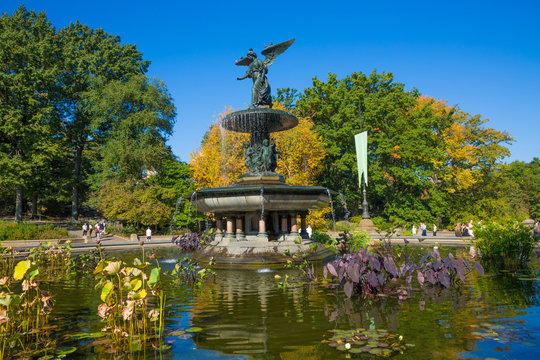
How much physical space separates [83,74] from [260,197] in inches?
1590

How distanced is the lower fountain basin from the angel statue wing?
577cm

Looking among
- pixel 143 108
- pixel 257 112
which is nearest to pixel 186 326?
pixel 257 112

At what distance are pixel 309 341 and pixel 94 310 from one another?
3.54m

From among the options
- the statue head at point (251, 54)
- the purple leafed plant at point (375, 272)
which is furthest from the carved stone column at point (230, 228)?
the statue head at point (251, 54)

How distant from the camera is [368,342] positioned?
3529 mm

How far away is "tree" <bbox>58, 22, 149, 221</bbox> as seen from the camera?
4003 cm

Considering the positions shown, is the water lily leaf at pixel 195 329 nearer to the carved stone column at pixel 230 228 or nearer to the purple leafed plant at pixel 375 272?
the purple leafed plant at pixel 375 272

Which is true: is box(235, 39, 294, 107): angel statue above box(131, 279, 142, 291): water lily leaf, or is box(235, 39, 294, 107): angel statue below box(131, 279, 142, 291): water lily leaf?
Answer: above

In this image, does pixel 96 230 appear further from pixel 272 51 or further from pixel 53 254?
pixel 272 51

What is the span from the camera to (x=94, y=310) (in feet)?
17.6

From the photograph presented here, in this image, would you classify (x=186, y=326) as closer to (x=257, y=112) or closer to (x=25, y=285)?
(x=25, y=285)

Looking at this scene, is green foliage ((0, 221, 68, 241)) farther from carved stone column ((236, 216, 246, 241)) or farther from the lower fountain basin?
carved stone column ((236, 216, 246, 241))

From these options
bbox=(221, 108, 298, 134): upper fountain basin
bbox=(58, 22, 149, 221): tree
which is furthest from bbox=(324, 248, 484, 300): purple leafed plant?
bbox=(58, 22, 149, 221): tree

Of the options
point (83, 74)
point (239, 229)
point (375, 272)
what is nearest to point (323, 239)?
point (239, 229)
